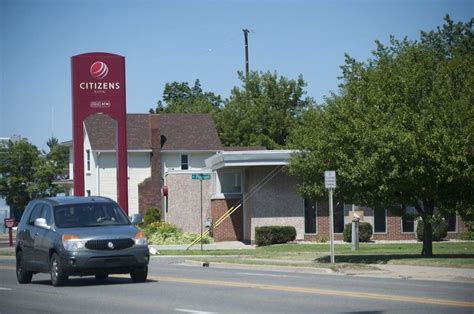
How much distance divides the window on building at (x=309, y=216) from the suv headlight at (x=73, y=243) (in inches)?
1104

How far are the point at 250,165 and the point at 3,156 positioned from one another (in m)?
31.6

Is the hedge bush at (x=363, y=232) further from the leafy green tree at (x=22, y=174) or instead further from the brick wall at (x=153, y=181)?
the leafy green tree at (x=22, y=174)

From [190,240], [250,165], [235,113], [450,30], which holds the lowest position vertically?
[190,240]

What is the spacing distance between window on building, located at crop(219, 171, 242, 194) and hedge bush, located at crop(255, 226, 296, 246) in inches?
186

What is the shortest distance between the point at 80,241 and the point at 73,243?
0.15m

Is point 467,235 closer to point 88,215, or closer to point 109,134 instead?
point 109,134

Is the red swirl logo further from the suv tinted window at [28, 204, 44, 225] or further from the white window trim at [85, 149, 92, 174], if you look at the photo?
the suv tinted window at [28, 204, 44, 225]

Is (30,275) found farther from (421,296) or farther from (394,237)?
(394,237)

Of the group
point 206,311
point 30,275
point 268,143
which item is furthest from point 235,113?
point 206,311

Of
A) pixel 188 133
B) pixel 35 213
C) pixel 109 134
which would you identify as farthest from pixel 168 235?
pixel 35 213

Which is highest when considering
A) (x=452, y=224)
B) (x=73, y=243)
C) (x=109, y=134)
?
(x=109, y=134)

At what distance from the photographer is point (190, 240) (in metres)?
47.9

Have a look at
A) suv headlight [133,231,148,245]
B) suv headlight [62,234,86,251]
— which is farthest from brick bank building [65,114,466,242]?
suv headlight [62,234,86,251]

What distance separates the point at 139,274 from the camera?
19.3 metres
